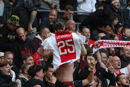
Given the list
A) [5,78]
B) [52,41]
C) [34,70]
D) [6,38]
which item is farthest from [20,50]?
[52,41]

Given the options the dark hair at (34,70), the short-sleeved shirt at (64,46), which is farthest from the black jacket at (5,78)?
the short-sleeved shirt at (64,46)

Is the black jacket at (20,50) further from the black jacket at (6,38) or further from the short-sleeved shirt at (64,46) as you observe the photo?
the short-sleeved shirt at (64,46)

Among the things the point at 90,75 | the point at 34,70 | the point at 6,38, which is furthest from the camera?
the point at 6,38

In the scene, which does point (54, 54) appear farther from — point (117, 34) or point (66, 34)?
point (117, 34)

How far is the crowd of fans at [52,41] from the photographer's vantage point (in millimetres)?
7812

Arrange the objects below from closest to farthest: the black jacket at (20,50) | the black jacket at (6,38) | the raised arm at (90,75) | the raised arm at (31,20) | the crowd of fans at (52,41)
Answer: the raised arm at (90,75) → the crowd of fans at (52,41) → the black jacket at (20,50) → the black jacket at (6,38) → the raised arm at (31,20)

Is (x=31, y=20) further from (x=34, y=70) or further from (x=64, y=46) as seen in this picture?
(x=64, y=46)

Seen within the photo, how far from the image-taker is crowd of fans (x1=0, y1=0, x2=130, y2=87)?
308 inches

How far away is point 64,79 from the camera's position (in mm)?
7645

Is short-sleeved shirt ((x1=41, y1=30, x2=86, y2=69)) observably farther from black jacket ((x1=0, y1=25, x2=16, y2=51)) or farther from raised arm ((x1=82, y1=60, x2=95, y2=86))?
black jacket ((x1=0, y1=25, x2=16, y2=51))

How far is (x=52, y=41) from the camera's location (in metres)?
7.32

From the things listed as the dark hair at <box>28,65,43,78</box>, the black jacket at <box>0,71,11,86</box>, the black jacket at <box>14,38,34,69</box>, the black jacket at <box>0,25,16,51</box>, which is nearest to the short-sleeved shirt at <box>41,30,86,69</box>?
the dark hair at <box>28,65,43,78</box>

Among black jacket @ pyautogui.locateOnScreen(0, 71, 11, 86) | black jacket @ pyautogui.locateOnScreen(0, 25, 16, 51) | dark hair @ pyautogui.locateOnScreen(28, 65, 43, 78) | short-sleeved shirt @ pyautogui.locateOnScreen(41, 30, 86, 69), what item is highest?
short-sleeved shirt @ pyautogui.locateOnScreen(41, 30, 86, 69)

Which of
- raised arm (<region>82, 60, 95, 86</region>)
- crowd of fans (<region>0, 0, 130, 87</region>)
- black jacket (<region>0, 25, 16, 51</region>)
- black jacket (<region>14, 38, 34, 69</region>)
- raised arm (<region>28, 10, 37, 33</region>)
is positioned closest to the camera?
raised arm (<region>82, 60, 95, 86</region>)
